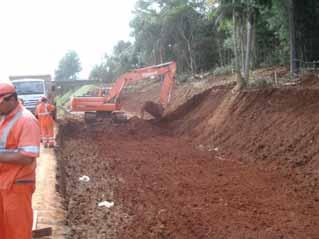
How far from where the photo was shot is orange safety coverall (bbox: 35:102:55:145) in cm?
1677

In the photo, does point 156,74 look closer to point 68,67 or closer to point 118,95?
point 118,95

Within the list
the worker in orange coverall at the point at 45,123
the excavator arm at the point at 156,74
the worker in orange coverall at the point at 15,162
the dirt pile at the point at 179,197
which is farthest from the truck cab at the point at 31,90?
the worker in orange coverall at the point at 15,162

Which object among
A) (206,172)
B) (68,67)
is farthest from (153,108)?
(68,67)

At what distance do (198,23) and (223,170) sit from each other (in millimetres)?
28416

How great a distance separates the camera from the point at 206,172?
13.2 m

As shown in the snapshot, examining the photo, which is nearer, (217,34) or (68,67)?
(217,34)

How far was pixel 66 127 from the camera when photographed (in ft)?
79.9

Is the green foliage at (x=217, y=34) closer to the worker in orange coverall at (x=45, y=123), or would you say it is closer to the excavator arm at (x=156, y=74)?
the excavator arm at (x=156, y=74)

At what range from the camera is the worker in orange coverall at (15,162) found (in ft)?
16.7

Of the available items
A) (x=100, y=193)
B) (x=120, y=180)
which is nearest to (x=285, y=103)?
(x=120, y=180)

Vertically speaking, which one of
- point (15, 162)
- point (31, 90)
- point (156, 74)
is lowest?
point (15, 162)

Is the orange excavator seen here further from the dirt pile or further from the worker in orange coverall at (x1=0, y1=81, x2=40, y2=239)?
the worker in orange coverall at (x1=0, y1=81, x2=40, y2=239)

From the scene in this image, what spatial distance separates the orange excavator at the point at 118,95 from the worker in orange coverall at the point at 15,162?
62.2 ft

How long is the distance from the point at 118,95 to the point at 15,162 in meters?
19.8
